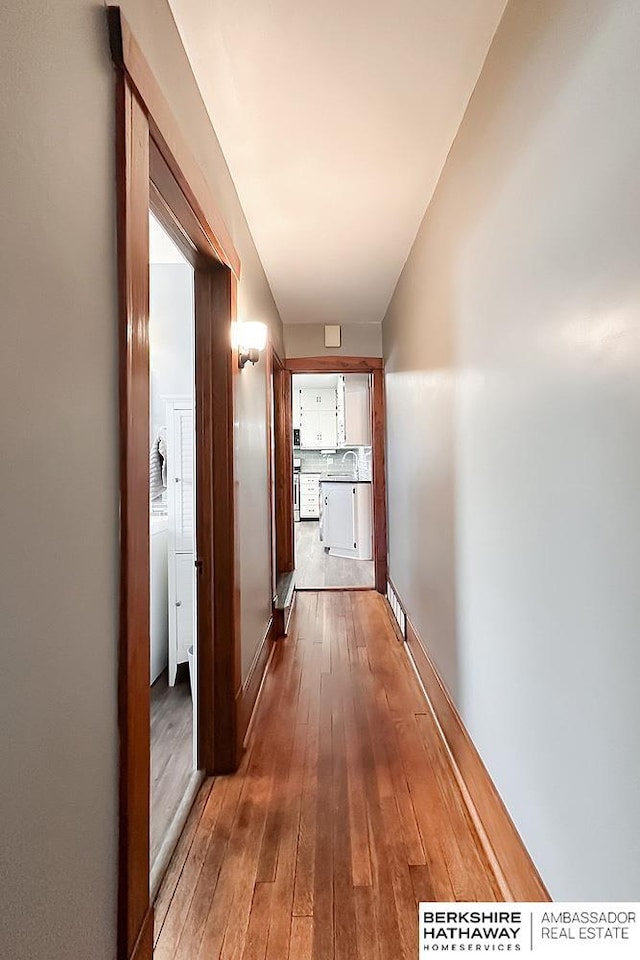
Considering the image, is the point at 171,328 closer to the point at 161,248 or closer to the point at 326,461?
the point at 161,248

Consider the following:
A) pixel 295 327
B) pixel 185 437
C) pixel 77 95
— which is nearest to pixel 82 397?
pixel 77 95

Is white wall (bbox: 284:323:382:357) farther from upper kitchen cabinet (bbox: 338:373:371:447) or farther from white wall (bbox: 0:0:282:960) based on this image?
white wall (bbox: 0:0:282:960)

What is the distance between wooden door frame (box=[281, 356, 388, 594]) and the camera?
4.98 meters

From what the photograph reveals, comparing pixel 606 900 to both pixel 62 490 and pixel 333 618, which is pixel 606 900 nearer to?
pixel 62 490

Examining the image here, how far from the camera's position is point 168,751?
2.33 metres

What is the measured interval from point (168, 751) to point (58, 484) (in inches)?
73.9

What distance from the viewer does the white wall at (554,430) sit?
946 mm

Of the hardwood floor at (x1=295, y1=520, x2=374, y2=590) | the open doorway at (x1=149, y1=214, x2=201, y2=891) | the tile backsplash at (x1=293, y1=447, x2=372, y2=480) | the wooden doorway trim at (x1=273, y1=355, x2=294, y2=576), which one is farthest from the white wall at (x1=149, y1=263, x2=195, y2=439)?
the tile backsplash at (x1=293, y1=447, x2=372, y2=480)

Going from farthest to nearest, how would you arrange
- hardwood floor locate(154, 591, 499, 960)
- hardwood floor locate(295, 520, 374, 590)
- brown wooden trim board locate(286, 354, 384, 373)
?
hardwood floor locate(295, 520, 374, 590) → brown wooden trim board locate(286, 354, 384, 373) → hardwood floor locate(154, 591, 499, 960)

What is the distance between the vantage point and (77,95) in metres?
0.94

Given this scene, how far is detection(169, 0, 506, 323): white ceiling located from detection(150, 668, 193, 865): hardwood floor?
2.47 m

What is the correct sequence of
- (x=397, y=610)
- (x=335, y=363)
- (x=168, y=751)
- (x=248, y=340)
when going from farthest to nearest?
(x=335, y=363) < (x=397, y=610) < (x=248, y=340) < (x=168, y=751)

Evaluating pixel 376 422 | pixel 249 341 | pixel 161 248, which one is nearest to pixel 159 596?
pixel 249 341

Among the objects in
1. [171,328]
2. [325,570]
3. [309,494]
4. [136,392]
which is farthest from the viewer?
[309,494]
